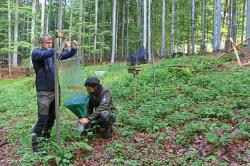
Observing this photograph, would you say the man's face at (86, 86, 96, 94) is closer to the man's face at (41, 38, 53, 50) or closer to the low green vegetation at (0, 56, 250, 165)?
the low green vegetation at (0, 56, 250, 165)

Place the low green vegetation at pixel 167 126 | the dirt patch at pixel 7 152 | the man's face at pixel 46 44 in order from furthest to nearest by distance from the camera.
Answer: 1. the dirt patch at pixel 7 152
2. the man's face at pixel 46 44
3. the low green vegetation at pixel 167 126

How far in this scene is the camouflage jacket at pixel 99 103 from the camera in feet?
19.3

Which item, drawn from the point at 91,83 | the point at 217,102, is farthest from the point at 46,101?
the point at 217,102

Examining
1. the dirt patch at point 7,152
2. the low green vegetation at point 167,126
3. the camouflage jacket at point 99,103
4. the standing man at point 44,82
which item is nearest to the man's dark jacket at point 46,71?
the standing man at point 44,82

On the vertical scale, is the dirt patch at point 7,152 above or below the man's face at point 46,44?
below

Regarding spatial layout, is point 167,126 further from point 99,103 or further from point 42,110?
point 42,110

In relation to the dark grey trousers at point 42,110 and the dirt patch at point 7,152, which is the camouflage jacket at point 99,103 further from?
the dirt patch at point 7,152

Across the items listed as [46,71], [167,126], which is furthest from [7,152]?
[167,126]

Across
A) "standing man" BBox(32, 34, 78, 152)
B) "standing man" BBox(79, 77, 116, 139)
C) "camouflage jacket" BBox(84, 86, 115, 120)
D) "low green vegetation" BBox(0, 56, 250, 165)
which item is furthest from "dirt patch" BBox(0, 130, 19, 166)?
"camouflage jacket" BBox(84, 86, 115, 120)

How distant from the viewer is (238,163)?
15.5 ft

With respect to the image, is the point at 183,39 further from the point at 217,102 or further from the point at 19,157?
the point at 19,157

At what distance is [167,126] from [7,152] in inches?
121

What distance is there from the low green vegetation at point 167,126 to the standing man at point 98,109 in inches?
9.4

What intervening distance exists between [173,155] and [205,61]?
1088 cm
